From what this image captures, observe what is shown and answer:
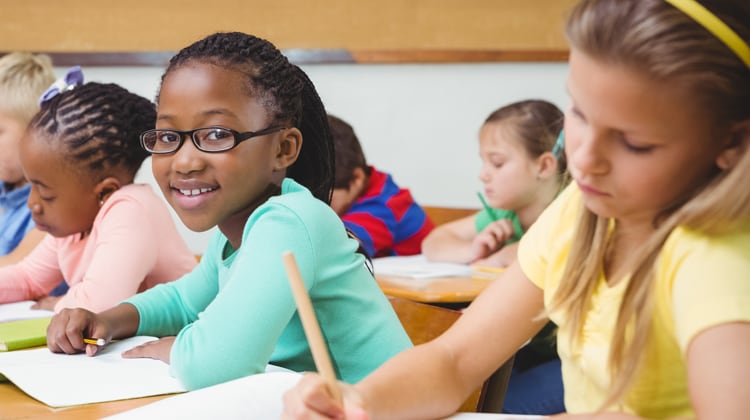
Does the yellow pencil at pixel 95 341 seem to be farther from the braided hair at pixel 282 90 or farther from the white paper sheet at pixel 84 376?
the braided hair at pixel 282 90

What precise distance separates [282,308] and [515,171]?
5.92 ft

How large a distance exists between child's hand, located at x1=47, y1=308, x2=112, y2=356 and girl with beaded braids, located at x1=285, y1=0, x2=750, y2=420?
1.82 ft

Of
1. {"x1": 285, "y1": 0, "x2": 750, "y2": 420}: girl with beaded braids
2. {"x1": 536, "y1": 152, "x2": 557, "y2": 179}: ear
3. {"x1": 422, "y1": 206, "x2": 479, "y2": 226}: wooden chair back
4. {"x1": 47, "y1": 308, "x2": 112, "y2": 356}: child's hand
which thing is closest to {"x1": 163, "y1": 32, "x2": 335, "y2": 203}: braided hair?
{"x1": 47, "y1": 308, "x2": 112, "y2": 356}: child's hand

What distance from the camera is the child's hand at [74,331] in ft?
4.24

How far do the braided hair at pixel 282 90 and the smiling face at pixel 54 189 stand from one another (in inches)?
21.8

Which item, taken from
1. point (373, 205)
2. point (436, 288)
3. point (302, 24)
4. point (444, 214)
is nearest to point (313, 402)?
point (436, 288)

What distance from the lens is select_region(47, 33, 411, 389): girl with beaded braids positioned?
1.15 meters

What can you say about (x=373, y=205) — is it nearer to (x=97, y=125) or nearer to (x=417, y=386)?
(x=97, y=125)

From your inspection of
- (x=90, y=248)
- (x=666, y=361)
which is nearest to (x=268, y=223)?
(x=666, y=361)

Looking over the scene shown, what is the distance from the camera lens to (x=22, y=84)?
267 cm

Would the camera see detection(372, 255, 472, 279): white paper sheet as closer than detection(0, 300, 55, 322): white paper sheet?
No

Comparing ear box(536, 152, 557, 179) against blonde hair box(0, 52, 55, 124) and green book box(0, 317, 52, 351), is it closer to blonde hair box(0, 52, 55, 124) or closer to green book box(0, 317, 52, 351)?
blonde hair box(0, 52, 55, 124)

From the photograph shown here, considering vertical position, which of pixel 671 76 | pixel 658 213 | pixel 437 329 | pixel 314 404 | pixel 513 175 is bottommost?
pixel 513 175

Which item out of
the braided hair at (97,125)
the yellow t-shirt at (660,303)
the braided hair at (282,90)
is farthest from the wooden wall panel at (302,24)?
the yellow t-shirt at (660,303)
